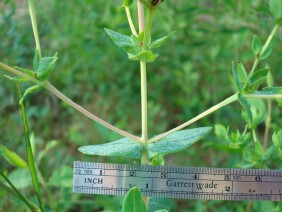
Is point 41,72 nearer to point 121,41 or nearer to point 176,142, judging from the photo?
point 121,41

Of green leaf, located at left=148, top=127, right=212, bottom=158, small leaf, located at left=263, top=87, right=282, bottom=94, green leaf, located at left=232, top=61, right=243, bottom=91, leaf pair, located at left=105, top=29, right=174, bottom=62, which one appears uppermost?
leaf pair, located at left=105, top=29, right=174, bottom=62

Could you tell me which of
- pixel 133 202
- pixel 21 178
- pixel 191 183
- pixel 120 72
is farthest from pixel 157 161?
pixel 120 72

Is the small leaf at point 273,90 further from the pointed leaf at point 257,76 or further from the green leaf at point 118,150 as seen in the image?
the green leaf at point 118,150

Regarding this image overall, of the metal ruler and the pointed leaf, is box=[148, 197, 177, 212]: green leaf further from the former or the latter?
the pointed leaf

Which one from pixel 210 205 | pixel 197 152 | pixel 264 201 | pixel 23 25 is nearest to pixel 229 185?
pixel 264 201

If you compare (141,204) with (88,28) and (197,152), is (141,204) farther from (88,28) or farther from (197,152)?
(88,28)

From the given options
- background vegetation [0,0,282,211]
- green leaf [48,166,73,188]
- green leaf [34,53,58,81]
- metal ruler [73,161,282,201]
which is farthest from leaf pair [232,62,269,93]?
background vegetation [0,0,282,211]
